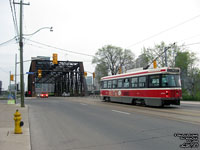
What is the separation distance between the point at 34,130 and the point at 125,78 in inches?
526

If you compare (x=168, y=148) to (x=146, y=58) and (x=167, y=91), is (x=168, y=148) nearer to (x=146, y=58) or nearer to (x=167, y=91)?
(x=167, y=91)

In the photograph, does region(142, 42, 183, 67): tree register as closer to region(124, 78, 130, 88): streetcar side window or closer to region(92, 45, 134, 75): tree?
region(92, 45, 134, 75): tree

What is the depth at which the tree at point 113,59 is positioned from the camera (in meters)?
60.6

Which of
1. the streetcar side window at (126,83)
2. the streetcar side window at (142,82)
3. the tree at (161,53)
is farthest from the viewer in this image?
the tree at (161,53)

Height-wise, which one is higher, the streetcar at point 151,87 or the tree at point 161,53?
the tree at point 161,53

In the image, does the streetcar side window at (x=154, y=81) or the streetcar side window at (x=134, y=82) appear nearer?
the streetcar side window at (x=154, y=81)

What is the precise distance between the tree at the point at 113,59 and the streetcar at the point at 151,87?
3813 centimetres

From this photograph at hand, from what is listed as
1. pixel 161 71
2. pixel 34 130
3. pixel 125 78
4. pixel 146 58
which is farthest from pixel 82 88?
pixel 34 130

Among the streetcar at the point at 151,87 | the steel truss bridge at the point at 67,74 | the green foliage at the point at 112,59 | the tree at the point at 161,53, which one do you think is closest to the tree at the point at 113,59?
the green foliage at the point at 112,59

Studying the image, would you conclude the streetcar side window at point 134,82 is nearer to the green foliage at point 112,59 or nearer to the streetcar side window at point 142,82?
the streetcar side window at point 142,82

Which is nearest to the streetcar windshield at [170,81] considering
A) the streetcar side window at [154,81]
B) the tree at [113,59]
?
the streetcar side window at [154,81]

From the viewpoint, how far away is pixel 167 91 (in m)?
15.8

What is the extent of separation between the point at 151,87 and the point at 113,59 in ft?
145

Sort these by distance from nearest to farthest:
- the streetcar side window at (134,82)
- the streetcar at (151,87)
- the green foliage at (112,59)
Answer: the streetcar at (151,87)
the streetcar side window at (134,82)
the green foliage at (112,59)
